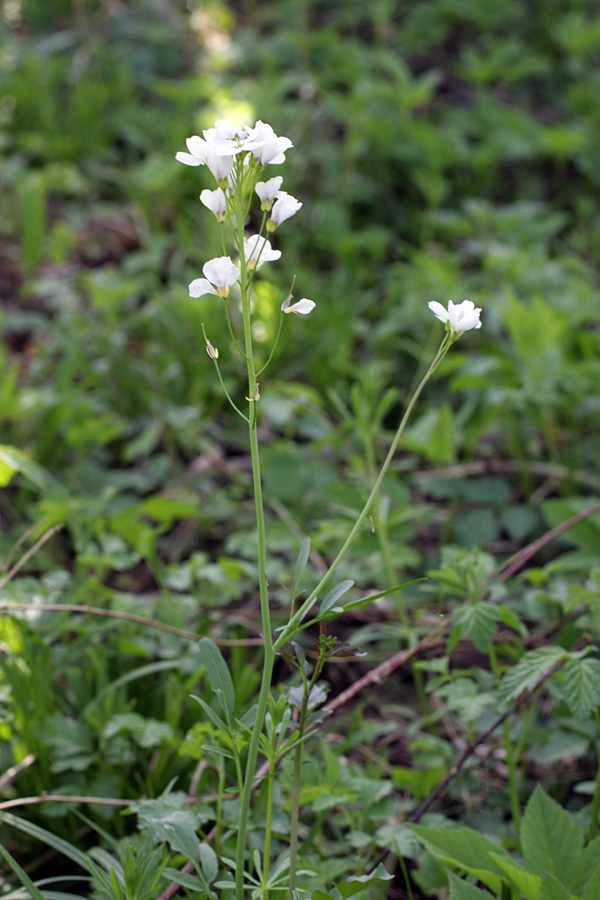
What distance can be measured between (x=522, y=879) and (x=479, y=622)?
1.05ft

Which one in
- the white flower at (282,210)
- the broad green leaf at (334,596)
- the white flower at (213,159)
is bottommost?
the broad green leaf at (334,596)

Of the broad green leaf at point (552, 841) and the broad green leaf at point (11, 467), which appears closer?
the broad green leaf at point (552, 841)

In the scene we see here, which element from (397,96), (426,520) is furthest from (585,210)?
(426,520)

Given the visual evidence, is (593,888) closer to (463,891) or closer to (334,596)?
(463,891)

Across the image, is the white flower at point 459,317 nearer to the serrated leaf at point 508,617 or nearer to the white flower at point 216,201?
the white flower at point 216,201

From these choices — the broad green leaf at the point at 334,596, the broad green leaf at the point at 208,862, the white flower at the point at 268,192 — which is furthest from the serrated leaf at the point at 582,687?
the white flower at the point at 268,192

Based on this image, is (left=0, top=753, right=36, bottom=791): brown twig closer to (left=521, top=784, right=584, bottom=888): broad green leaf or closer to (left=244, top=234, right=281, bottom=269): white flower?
(left=521, top=784, right=584, bottom=888): broad green leaf

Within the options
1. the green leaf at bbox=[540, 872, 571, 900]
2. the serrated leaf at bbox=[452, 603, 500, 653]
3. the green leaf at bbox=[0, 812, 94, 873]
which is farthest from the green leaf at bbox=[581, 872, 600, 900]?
the green leaf at bbox=[0, 812, 94, 873]

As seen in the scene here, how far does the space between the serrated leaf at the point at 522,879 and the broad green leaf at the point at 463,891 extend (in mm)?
38

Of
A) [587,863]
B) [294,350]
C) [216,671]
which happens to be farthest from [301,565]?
[294,350]

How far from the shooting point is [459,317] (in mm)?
883

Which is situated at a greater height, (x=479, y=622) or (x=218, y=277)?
(x=218, y=277)

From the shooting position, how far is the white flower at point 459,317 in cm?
87

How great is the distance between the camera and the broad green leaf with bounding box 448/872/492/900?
0.97m
